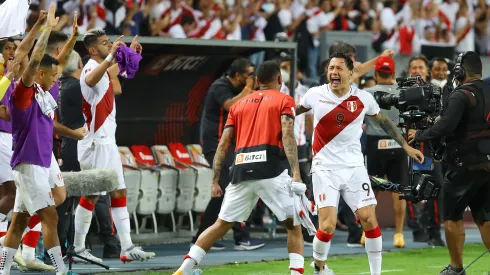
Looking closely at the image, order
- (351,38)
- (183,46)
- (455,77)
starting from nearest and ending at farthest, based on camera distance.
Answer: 1. (455,77)
2. (183,46)
3. (351,38)

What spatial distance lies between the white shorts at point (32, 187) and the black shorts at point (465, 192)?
12.4ft

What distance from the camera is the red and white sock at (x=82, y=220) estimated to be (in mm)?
12297

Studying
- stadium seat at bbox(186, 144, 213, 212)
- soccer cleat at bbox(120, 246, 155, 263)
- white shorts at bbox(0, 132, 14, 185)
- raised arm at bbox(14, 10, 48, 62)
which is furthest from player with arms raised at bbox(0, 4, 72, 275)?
stadium seat at bbox(186, 144, 213, 212)

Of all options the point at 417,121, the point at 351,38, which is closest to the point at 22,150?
the point at 417,121

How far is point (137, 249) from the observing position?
12.0 m

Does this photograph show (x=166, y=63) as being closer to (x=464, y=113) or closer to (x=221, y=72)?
(x=221, y=72)

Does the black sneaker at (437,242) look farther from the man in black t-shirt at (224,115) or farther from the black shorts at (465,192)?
the black shorts at (465,192)

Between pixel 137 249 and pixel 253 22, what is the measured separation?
10.4 m

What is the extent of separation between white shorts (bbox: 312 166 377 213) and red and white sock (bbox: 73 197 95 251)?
2.98 metres

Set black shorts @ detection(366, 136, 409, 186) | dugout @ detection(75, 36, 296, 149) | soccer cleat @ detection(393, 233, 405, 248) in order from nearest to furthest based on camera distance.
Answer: black shorts @ detection(366, 136, 409, 186) < soccer cleat @ detection(393, 233, 405, 248) < dugout @ detection(75, 36, 296, 149)

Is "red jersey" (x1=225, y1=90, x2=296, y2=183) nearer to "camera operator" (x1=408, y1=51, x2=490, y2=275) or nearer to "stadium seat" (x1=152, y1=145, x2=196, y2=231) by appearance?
"camera operator" (x1=408, y1=51, x2=490, y2=275)

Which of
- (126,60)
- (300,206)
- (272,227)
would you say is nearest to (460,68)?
(300,206)

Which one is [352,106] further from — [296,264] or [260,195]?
[296,264]

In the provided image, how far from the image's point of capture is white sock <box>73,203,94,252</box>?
484 inches
